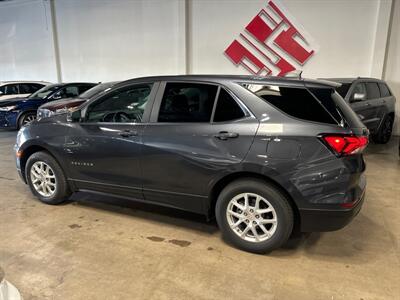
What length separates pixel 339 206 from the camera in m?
2.48

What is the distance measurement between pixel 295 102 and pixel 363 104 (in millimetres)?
4369

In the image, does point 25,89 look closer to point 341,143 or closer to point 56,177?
point 56,177

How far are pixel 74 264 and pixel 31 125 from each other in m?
1.96

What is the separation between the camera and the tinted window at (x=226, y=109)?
9.01 ft

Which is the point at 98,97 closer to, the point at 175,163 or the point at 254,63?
the point at 175,163

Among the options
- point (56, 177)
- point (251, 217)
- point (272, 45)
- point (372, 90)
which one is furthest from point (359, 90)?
point (56, 177)

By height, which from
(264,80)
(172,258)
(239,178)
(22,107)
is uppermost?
(264,80)

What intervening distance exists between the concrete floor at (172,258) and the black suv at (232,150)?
310 mm

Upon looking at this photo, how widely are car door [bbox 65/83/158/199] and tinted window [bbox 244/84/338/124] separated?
3.64 ft

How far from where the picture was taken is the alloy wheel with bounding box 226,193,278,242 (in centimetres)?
270

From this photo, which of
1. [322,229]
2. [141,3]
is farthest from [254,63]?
[322,229]

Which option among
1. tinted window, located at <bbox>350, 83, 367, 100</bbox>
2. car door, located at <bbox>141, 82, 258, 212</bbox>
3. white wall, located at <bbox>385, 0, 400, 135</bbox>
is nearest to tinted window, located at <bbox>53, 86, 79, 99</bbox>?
car door, located at <bbox>141, 82, 258, 212</bbox>

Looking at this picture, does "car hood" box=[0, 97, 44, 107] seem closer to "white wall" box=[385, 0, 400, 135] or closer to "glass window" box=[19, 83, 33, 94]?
"glass window" box=[19, 83, 33, 94]

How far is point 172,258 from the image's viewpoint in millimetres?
2766
